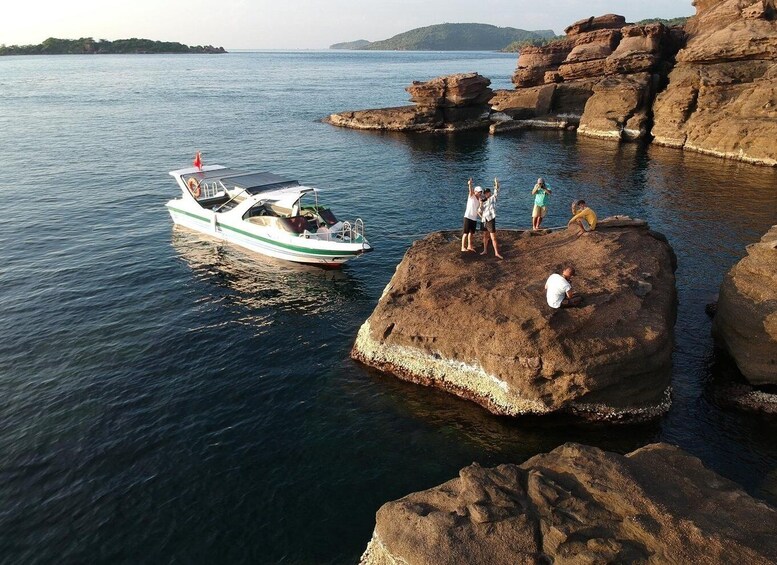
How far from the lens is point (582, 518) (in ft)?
30.4

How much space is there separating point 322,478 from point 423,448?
9.48 ft

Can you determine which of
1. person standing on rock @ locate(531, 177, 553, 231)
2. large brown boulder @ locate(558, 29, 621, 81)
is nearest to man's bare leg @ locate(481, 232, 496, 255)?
person standing on rock @ locate(531, 177, 553, 231)

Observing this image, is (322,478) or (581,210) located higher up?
(581,210)

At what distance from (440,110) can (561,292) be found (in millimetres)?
57587

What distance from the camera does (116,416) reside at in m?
16.0

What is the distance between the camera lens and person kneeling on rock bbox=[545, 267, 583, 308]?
15.0 m

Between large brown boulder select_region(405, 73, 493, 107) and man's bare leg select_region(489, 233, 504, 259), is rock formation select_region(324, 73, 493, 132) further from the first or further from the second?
A: man's bare leg select_region(489, 233, 504, 259)

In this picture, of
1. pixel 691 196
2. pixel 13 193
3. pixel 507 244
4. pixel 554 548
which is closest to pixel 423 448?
pixel 554 548

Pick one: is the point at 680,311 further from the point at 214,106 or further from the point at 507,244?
the point at 214,106

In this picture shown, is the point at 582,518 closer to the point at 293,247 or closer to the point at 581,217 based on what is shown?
the point at 581,217

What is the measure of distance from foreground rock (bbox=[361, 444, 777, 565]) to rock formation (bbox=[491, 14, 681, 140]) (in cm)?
5513

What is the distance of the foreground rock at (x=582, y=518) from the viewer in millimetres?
8648

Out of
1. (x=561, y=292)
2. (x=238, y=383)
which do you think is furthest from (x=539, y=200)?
(x=238, y=383)

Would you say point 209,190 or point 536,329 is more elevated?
point 536,329
